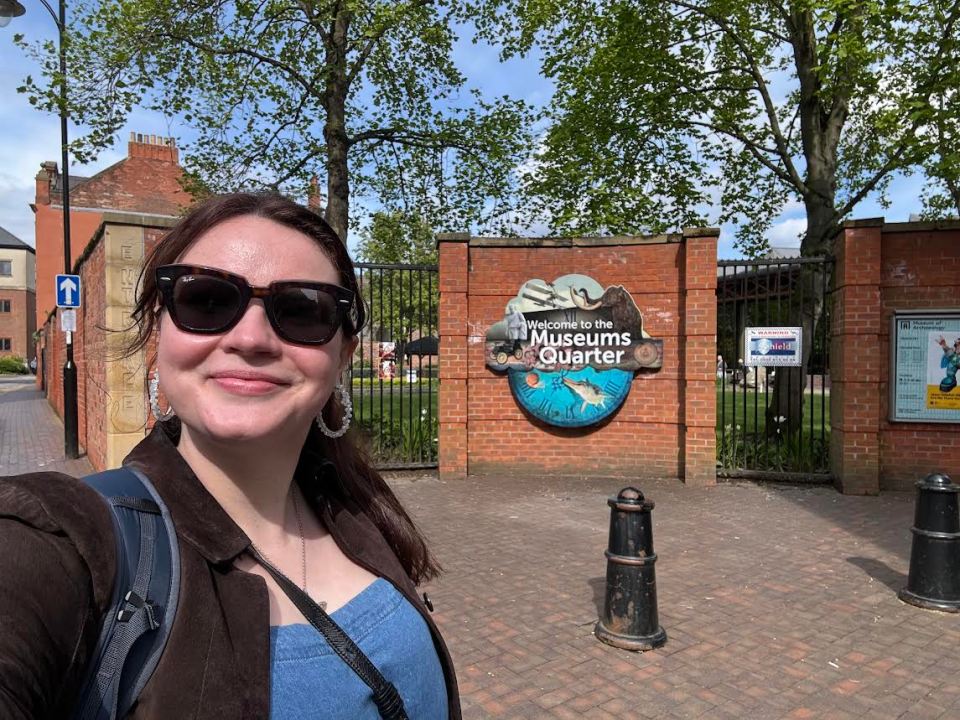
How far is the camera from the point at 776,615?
4809 mm

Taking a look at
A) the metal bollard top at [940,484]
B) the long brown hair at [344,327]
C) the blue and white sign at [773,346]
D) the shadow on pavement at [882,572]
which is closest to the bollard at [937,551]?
the metal bollard top at [940,484]

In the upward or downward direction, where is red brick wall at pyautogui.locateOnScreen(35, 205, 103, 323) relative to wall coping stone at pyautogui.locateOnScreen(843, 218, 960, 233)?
upward

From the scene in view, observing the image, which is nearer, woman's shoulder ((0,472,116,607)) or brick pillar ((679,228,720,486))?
woman's shoulder ((0,472,116,607))

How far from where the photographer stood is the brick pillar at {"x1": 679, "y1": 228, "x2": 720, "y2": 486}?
8922 millimetres

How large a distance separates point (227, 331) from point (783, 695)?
3.90 m

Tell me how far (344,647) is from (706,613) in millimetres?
4350

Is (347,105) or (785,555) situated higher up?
(347,105)

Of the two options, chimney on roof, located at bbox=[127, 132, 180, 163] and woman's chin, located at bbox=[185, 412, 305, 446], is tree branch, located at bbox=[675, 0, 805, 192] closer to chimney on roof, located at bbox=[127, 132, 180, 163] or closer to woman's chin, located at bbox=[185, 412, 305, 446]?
woman's chin, located at bbox=[185, 412, 305, 446]

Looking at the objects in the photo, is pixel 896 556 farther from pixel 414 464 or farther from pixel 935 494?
pixel 414 464

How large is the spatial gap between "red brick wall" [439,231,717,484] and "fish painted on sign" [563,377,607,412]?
12.9 inches

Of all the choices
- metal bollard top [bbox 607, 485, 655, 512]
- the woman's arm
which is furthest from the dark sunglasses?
metal bollard top [bbox 607, 485, 655, 512]

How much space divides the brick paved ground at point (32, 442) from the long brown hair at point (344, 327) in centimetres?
780

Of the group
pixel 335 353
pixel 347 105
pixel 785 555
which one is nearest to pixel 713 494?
pixel 785 555

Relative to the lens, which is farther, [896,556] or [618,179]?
[618,179]
